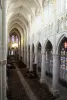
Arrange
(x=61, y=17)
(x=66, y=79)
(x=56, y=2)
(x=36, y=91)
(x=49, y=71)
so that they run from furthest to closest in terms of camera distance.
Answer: (x=49, y=71)
(x=66, y=79)
(x=36, y=91)
(x=56, y=2)
(x=61, y=17)

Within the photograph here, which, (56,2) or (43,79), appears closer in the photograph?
(56,2)

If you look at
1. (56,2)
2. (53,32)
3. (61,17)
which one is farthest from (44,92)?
(56,2)

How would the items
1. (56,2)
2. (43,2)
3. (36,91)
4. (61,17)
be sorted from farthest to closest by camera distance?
(43,2) < (36,91) < (56,2) < (61,17)

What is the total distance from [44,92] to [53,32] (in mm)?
6239

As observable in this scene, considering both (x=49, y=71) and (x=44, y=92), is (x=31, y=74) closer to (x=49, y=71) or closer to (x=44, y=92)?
(x=49, y=71)

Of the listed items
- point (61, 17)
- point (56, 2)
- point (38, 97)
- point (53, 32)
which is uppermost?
point (56, 2)

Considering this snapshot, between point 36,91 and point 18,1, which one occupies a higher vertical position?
point 18,1

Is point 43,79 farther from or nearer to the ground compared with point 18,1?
nearer to the ground

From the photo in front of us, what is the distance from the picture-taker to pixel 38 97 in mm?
15641

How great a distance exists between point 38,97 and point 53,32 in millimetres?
6585

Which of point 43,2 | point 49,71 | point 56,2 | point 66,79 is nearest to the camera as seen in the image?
point 56,2

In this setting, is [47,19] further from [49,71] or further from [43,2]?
[49,71]

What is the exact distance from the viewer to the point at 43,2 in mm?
21047

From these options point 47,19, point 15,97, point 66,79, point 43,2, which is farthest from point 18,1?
point 15,97
